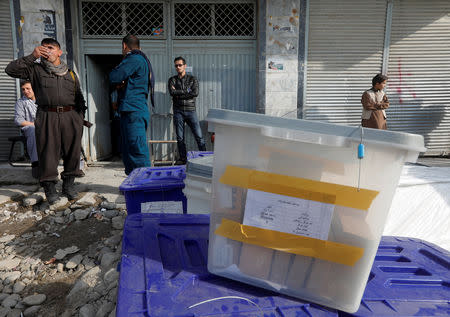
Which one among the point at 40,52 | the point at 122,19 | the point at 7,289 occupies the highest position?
the point at 122,19

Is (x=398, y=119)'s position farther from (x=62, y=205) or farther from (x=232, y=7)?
(x=62, y=205)

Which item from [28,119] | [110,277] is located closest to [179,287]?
[110,277]

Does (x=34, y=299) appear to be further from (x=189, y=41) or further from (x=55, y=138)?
(x=189, y=41)

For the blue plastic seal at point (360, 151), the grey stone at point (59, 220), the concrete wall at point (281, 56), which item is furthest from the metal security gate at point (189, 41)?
the blue plastic seal at point (360, 151)

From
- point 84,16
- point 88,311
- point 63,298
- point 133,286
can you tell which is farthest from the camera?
point 84,16

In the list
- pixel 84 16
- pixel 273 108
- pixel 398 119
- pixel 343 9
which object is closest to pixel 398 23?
pixel 343 9

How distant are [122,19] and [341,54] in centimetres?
413

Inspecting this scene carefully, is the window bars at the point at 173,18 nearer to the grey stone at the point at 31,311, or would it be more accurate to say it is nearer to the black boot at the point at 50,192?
the black boot at the point at 50,192

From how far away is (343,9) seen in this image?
5840mm

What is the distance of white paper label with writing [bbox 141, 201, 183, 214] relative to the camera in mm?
2129

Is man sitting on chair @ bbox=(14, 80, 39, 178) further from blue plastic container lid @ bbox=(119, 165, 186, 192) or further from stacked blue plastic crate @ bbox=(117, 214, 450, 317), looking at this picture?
stacked blue plastic crate @ bbox=(117, 214, 450, 317)

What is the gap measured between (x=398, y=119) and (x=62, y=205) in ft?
20.0

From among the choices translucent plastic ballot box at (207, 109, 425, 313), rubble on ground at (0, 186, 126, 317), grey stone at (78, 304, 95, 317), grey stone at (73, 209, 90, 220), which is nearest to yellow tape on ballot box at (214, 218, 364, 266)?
translucent plastic ballot box at (207, 109, 425, 313)

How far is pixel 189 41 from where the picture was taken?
19.1 feet
